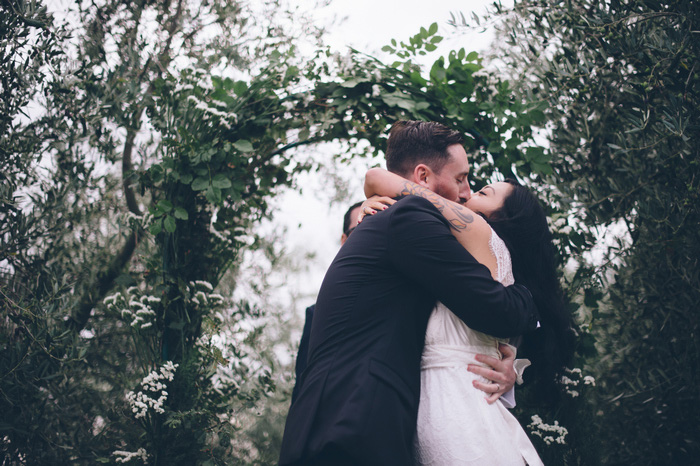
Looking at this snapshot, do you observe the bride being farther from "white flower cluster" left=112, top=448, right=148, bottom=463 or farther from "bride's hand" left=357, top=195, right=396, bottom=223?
"white flower cluster" left=112, top=448, right=148, bottom=463

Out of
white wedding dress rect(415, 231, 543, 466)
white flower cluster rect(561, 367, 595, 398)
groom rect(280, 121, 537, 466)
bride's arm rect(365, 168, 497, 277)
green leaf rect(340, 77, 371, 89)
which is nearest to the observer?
groom rect(280, 121, 537, 466)

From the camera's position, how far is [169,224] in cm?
280

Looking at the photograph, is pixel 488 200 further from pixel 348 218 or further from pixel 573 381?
pixel 348 218

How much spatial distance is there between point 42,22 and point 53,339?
1.70 m

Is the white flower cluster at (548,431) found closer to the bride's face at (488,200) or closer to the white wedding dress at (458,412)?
the white wedding dress at (458,412)

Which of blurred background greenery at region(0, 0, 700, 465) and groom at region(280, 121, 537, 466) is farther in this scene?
blurred background greenery at region(0, 0, 700, 465)

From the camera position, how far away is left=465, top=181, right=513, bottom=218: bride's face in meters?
2.15

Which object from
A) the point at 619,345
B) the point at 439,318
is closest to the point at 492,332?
the point at 439,318

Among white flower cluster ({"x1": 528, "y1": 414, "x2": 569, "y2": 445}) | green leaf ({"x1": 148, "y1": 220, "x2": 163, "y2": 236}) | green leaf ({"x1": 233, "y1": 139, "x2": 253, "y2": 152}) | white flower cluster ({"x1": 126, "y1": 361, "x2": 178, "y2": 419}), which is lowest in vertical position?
white flower cluster ({"x1": 528, "y1": 414, "x2": 569, "y2": 445})

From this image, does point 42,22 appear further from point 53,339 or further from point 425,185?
point 425,185

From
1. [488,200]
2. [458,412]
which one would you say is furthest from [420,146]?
[458,412]

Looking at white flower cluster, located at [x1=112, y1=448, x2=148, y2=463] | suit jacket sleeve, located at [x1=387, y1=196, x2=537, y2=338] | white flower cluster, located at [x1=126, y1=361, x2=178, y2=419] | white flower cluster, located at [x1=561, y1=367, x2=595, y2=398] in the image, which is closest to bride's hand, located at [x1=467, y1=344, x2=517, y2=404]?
suit jacket sleeve, located at [x1=387, y1=196, x2=537, y2=338]

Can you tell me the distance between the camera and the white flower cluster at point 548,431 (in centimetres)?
258

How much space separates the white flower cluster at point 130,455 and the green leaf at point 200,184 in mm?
1422
